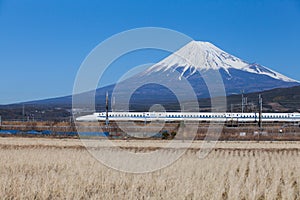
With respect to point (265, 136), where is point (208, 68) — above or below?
above

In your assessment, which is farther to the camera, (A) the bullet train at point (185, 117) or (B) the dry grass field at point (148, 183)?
(A) the bullet train at point (185, 117)

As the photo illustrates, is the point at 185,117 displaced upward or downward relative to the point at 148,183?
downward

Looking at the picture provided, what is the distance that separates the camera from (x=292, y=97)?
147 m

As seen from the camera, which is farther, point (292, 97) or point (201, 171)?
point (292, 97)

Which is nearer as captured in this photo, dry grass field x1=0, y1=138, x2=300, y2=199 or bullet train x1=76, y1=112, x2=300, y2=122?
→ dry grass field x1=0, y1=138, x2=300, y2=199

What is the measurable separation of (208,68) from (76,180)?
186661 mm

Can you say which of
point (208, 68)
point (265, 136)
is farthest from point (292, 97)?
point (265, 136)

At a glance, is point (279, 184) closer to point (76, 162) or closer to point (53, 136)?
point (76, 162)

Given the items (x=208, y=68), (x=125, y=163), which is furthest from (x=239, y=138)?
(x=208, y=68)

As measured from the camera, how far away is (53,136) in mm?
36531

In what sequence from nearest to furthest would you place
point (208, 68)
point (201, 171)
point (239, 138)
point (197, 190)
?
point (197, 190)
point (201, 171)
point (239, 138)
point (208, 68)

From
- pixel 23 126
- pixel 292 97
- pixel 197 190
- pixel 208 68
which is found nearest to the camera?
pixel 197 190

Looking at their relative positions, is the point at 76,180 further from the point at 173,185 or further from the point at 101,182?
the point at 173,185

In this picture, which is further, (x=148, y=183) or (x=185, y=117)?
(x=185, y=117)
